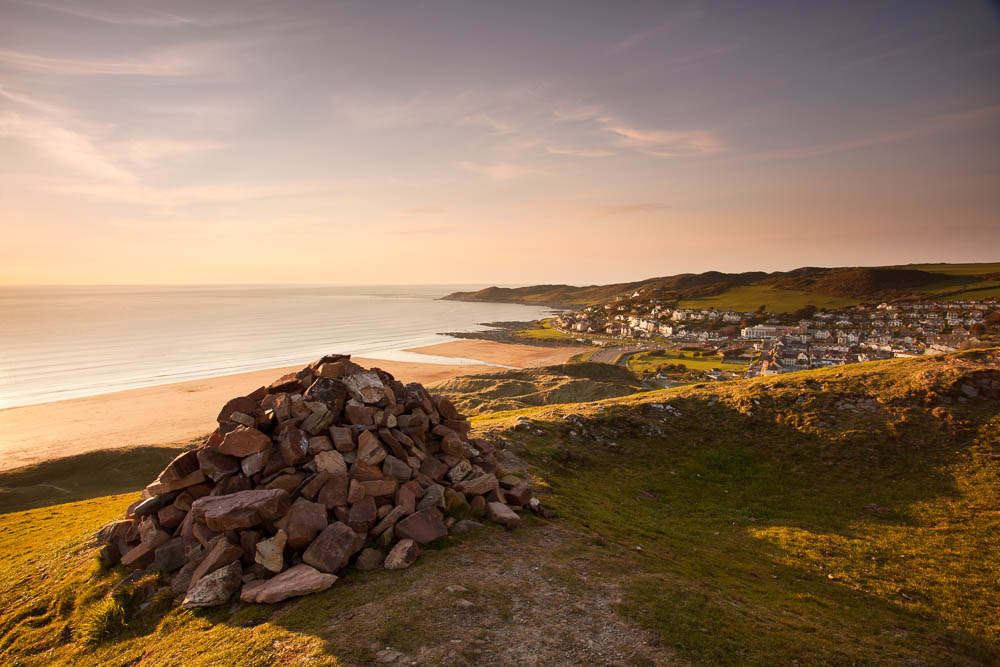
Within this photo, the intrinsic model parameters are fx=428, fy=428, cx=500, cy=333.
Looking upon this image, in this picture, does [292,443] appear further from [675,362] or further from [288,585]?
[675,362]

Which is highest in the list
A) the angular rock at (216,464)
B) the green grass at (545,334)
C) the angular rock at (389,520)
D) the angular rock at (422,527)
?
the angular rock at (216,464)

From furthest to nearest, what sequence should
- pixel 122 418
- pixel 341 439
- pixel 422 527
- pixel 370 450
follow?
pixel 122 418, pixel 370 450, pixel 341 439, pixel 422 527

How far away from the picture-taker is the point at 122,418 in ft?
195

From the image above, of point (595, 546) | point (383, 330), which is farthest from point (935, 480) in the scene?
point (383, 330)

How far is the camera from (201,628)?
10125 mm

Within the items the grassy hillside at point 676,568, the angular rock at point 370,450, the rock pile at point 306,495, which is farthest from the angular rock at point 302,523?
the angular rock at point 370,450

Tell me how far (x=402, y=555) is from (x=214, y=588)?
4.67 meters

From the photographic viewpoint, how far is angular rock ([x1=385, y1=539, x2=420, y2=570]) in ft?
38.6

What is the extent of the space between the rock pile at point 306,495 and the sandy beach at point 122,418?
45409 millimetres

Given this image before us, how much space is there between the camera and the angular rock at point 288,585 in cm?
1053

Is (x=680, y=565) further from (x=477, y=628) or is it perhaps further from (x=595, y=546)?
(x=477, y=628)

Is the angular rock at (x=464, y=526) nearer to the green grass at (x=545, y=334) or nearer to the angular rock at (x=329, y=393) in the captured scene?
the angular rock at (x=329, y=393)

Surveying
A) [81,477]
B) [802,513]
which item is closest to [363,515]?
[802,513]

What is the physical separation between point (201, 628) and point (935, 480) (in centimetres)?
3073
